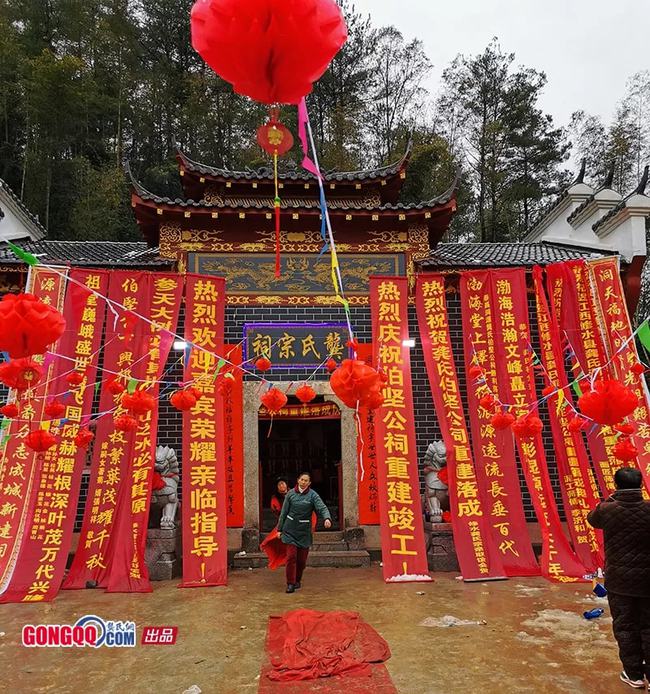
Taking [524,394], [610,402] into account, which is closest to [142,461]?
[524,394]

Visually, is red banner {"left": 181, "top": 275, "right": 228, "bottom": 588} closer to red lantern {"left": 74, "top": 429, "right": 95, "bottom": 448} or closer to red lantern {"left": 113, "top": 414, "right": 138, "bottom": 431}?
red lantern {"left": 113, "top": 414, "right": 138, "bottom": 431}

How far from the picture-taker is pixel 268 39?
7.61ft

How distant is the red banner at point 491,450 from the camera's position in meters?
6.50

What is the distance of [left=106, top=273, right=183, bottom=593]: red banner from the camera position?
6.11 metres

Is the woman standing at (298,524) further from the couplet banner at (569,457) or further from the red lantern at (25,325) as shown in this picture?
the red lantern at (25,325)

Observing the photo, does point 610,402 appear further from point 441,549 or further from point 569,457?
point 441,549

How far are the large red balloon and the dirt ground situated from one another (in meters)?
3.70

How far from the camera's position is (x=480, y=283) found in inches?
298

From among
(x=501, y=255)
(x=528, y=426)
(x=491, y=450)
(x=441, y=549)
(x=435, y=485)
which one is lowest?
(x=441, y=549)

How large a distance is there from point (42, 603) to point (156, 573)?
1338 mm

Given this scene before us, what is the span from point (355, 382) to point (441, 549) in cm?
400

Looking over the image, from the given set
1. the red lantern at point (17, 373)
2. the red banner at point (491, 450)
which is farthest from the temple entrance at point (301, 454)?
the red lantern at point (17, 373)

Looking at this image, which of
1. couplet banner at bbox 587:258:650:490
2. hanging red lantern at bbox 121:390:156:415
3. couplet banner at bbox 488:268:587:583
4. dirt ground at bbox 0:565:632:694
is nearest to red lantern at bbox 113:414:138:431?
hanging red lantern at bbox 121:390:156:415

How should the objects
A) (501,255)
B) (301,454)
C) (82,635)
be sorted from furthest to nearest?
(301,454) → (501,255) → (82,635)
